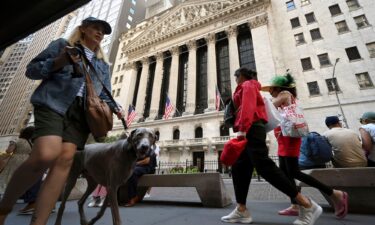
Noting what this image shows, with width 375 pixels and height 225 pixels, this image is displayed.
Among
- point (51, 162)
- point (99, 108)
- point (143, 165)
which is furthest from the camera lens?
point (143, 165)

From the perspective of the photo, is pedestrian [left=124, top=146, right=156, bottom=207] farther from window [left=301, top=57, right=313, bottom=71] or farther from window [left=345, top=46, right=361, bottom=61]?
→ window [left=345, top=46, right=361, bottom=61]

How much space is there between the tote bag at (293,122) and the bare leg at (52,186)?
2.85m

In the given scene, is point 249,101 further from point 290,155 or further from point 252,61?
point 252,61

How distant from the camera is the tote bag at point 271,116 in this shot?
300cm

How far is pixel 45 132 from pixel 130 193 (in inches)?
126

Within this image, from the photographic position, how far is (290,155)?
299 cm

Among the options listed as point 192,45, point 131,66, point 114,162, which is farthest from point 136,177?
point 131,66

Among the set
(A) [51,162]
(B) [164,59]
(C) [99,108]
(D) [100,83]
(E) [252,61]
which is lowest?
(A) [51,162]

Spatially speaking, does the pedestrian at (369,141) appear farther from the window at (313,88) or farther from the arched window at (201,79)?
the arched window at (201,79)

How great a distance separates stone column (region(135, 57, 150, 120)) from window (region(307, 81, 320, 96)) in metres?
23.2

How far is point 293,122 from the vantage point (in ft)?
9.53

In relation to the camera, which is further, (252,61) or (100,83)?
(252,61)

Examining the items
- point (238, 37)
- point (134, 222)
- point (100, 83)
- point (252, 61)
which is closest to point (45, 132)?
point (100, 83)

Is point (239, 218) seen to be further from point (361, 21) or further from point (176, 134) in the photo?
point (361, 21)
